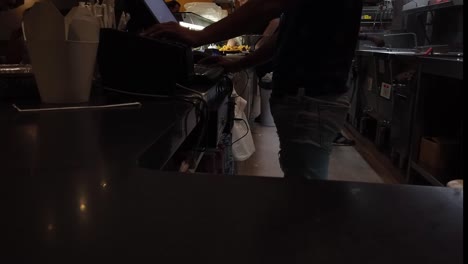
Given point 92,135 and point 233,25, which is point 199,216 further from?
point 233,25

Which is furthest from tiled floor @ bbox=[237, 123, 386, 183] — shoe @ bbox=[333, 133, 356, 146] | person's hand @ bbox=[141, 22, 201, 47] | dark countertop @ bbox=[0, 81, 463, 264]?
dark countertop @ bbox=[0, 81, 463, 264]

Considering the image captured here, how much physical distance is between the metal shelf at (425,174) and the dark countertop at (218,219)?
1.97m

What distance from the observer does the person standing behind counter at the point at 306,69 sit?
1.16 meters

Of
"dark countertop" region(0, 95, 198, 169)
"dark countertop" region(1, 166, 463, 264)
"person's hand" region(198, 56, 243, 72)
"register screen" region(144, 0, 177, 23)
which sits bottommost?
"dark countertop" region(1, 166, 463, 264)

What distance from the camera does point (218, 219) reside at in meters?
0.39

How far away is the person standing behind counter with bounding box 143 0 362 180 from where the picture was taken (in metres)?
1.16

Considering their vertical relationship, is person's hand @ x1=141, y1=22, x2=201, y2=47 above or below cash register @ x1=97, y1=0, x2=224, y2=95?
above

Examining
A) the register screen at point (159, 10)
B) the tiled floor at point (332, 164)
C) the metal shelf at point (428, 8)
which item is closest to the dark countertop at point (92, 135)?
the register screen at point (159, 10)

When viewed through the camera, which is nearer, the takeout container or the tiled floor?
the takeout container

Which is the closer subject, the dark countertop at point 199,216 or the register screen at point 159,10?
the dark countertop at point 199,216

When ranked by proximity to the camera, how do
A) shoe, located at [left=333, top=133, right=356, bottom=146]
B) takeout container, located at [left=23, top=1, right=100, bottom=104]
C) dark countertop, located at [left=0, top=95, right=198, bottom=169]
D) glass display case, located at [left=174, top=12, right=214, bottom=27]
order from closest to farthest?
dark countertop, located at [left=0, top=95, right=198, bottom=169], takeout container, located at [left=23, top=1, right=100, bottom=104], glass display case, located at [left=174, top=12, right=214, bottom=27], shoe, located at [left=333, top=133, right=356, bottom=146]

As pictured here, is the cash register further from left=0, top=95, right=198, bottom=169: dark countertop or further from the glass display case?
the glass display case

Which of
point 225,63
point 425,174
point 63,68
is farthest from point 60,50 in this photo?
point 425,174

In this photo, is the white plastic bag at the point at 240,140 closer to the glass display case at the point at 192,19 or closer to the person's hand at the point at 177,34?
the glass display case at the point at 192,19
